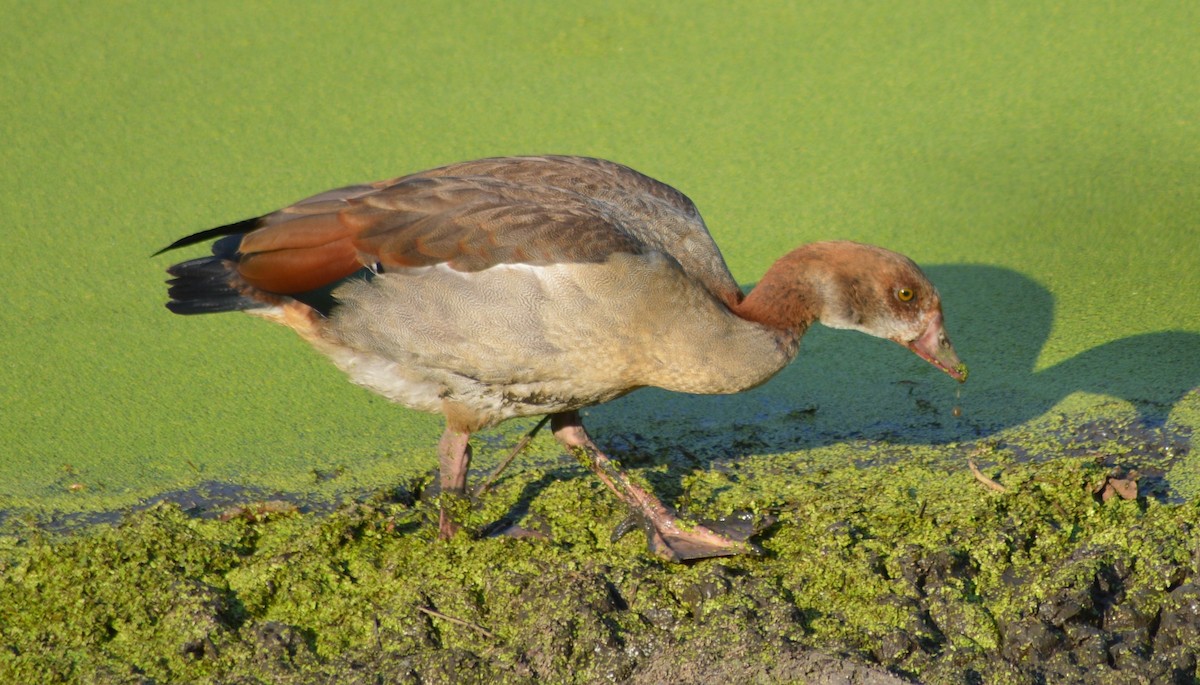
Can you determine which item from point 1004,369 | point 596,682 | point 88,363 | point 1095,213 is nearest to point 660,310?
point 596,682

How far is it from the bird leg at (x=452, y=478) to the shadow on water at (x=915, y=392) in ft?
2.38

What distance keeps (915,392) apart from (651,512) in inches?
53.0

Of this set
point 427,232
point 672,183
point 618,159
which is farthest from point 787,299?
point 618,159

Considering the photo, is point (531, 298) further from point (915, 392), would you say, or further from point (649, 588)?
point (915, 392)

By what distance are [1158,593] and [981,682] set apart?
0.67m

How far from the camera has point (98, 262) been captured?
17.1 feet

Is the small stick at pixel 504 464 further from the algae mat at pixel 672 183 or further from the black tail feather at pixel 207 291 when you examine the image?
the black tail feather at pixel 207 291

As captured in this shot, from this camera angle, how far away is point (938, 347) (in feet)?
13.1

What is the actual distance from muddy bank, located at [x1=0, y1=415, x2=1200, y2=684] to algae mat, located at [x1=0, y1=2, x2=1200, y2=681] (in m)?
0.11

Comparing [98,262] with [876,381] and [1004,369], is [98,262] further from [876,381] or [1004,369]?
[1004,369]

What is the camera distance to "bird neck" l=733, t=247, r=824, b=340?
385 centimetres

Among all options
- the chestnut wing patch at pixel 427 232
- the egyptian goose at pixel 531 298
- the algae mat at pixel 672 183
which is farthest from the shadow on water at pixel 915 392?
the chestnut wing patch at pixel 427 232

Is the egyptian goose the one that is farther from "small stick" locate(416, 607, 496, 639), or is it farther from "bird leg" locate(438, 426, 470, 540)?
"small stick" locate(416, 607, 496, 639)

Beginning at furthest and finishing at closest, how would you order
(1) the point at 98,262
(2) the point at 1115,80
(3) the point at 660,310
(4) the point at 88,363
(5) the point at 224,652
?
(2) the point at 1115,80 < (1) the point at 98,262 < (4) the point at 88,363 < (3) the point at 660,310 < (5) the point at 224,652
